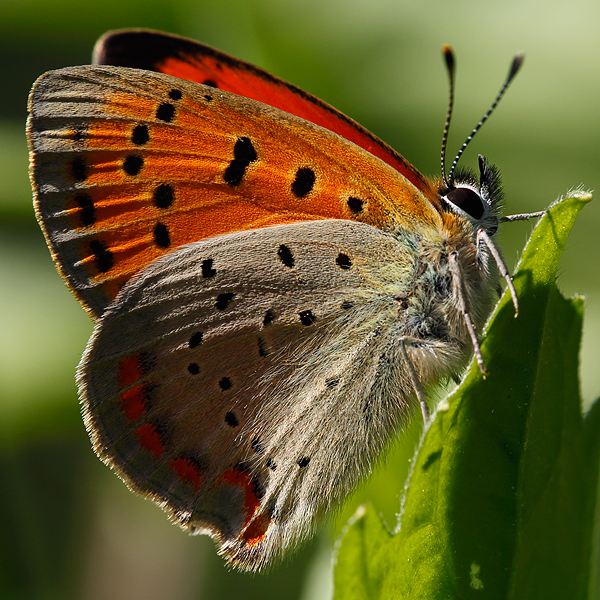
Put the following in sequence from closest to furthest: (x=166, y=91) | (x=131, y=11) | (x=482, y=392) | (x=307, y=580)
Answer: (x=482, y=392) → (x=166, y=91) → (x=307, y=580) → (x=131, y=11)

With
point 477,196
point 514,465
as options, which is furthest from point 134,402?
point 477,196

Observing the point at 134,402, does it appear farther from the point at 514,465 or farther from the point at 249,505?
the point at 514,465

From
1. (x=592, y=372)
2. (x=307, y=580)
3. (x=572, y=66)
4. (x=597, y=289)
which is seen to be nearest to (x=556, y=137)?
(x=572, y=66)

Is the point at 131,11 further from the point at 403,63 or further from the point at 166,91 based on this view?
the point at 166,91

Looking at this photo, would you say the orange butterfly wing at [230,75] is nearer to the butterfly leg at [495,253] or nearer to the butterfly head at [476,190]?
the butterfly head at [476,190]

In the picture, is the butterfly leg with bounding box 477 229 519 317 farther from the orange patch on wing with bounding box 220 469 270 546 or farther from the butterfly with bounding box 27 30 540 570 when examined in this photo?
the orange patch on wing with bounding box 220 469 270 546

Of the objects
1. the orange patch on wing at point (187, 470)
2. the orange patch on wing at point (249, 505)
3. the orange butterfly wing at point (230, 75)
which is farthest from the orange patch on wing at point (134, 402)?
the orange butterfly wing at point (230, 75)
